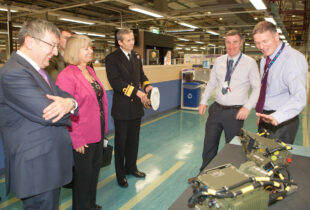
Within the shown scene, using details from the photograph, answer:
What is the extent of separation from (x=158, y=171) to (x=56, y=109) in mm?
2116

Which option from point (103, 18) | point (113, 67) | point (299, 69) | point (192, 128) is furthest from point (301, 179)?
point (103, 18)

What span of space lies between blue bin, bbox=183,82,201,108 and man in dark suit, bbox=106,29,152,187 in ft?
13.2

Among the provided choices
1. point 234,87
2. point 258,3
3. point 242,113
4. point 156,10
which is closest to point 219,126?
point 242,113

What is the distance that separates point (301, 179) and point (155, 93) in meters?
1.69

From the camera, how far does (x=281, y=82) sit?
1731 millimetres

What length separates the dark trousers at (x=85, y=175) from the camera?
1937mm

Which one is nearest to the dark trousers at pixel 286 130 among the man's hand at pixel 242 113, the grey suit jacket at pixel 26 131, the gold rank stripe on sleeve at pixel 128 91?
the man's hand at pixel 242 113

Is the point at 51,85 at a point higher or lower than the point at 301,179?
higher

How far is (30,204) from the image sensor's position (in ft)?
4.45

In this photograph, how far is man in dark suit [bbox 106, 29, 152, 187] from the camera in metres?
2.46

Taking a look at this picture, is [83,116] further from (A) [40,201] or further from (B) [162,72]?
(B) [162,72]

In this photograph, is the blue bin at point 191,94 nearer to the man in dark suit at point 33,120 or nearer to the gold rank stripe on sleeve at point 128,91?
the gold rank stripe on sleeve at point 128,91

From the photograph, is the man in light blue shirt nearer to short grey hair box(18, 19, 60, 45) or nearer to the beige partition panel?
short grey hair box(18, 19, 60, 45)

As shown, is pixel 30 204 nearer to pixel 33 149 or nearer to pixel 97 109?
pixel 33 149
